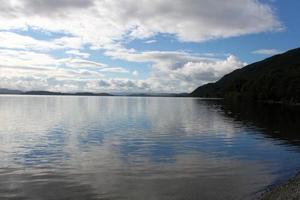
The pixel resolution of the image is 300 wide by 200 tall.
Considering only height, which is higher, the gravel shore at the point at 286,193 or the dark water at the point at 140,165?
the gravel shore at the point at 286,193

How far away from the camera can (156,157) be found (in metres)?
42.8

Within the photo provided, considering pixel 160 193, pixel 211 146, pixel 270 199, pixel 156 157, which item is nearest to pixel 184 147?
pixel 211 146

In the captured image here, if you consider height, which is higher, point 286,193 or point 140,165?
point 286,193

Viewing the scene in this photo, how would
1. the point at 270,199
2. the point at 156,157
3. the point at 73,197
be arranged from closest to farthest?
the point at 270,199
the point at 73,197
the point at 156,157

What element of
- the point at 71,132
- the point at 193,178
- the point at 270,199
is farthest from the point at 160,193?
the point at 71,132

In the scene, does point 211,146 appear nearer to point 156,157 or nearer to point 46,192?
point 156,157

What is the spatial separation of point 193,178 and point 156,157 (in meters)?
10.2

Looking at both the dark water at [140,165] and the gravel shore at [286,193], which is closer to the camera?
the gravel shore at [286,193]

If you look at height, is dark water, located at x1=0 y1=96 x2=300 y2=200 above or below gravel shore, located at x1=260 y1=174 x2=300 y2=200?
below

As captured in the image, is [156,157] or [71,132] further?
[71,132]

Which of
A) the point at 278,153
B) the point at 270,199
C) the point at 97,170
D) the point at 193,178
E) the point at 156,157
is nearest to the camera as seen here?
the point at 270,199

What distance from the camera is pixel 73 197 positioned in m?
27.0

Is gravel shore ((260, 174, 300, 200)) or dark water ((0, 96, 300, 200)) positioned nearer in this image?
gravel shore ((260, 174, 300, 200))

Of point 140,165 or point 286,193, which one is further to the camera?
point 140,165
